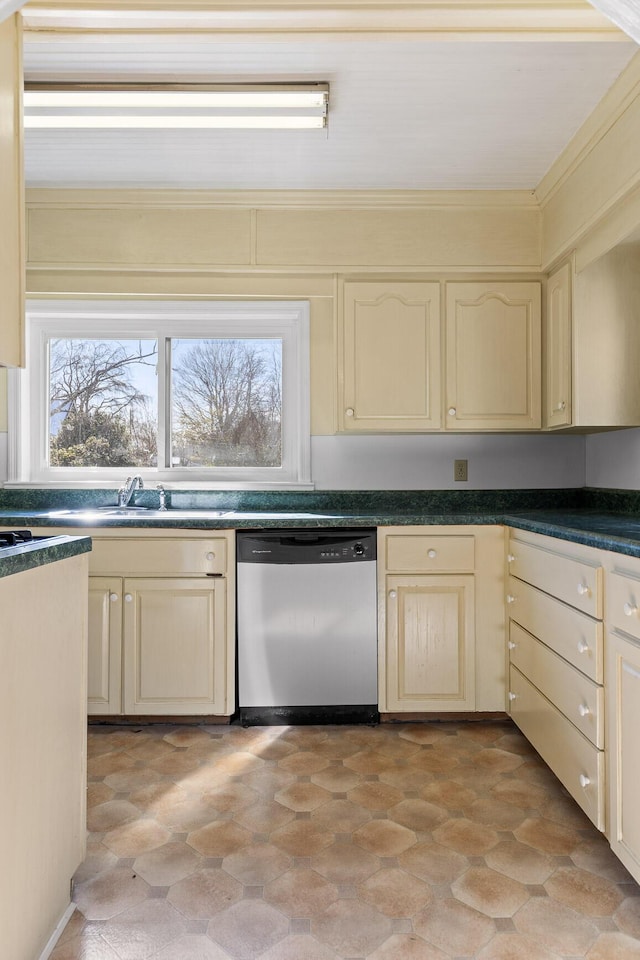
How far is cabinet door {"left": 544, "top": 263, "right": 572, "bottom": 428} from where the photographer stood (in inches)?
111

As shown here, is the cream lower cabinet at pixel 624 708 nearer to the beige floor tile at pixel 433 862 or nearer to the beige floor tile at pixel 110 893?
the beige floor tile at pixel 433 862

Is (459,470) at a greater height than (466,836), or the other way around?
(459,470)

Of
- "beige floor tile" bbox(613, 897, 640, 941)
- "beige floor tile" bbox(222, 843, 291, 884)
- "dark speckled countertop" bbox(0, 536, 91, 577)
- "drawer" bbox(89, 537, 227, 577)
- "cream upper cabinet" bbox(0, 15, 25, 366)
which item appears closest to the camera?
"dark speckled countertop" bbox(0, 536, 91, 577)

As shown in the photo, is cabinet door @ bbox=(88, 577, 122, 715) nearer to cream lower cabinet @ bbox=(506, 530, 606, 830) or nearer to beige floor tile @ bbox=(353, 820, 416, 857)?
beige floor tile @ bbox=(353, 820, 416, 857)

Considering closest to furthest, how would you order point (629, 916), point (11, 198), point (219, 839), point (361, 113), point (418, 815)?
1. point (11, 198)
2. point (629, 916)
3. point (219, 839)
4. point (418, 815)
5. point (361, 113)

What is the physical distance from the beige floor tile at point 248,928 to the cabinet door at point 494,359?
2.14 m

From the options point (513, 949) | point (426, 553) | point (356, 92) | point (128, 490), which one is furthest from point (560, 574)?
point (128, 490)

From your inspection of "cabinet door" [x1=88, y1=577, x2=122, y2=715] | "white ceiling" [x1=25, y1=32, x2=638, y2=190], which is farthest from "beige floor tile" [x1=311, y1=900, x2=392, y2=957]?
"white ceiling" [x1=25, y1=32, x2=638, y2=190]

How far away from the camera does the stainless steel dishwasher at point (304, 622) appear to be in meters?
2.74

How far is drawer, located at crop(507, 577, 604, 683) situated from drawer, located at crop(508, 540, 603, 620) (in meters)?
0.03

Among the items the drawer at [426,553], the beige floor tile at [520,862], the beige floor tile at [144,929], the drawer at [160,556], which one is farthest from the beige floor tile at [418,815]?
the drawer at [160,556]

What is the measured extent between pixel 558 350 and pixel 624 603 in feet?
5.10

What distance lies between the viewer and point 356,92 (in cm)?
231

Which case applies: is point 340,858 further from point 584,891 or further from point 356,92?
point 356,92
